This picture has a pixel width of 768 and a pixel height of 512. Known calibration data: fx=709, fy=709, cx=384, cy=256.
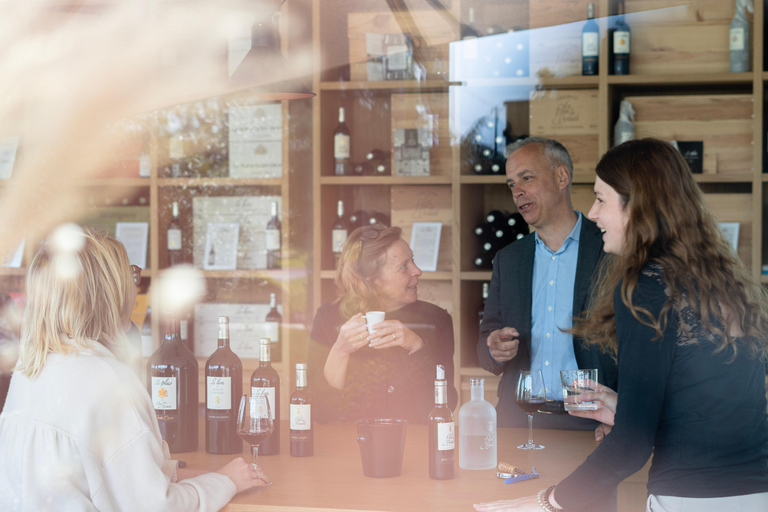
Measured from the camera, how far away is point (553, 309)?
2199 mm

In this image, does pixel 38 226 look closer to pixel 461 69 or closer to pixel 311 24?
pixel 311 24

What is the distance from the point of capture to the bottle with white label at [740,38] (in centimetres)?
269

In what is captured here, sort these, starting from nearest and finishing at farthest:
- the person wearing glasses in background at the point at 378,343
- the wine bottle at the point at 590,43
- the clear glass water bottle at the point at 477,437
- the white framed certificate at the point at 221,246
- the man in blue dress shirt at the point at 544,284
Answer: the clear glass water bottle at the point at 477,437, the person wearing glasses in background at the point at 378,343, the man in blue dress shirt at the point at 544,284, the wine bottle at the point at 590,43, the white framed certificate at the point at 221,246

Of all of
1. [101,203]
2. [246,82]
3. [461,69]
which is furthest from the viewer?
[101,203]

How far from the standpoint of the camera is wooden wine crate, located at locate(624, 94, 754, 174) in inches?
Result: 108

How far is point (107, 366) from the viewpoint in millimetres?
1122

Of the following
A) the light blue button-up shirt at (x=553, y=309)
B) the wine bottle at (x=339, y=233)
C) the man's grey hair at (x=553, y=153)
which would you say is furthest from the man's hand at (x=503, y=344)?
the wine bottle at (x=339, y=233)

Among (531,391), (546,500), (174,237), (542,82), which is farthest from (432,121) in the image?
(546,500)

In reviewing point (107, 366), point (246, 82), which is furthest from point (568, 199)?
point (107, 366)

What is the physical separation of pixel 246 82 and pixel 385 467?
1.01 m

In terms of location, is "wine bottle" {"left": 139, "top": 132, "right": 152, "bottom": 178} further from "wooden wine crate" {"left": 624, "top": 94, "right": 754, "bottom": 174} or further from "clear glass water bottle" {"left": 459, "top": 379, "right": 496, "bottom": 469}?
"clear glass water bottle" {"left": 459, "top": 379, "right": 496, "bottom": 469}

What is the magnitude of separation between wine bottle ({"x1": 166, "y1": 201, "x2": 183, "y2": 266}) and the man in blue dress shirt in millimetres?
1576

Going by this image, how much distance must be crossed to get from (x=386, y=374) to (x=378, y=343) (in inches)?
8.0

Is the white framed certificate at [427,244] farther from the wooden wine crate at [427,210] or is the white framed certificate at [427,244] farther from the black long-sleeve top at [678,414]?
the black long-sleeve top at [678,414]
